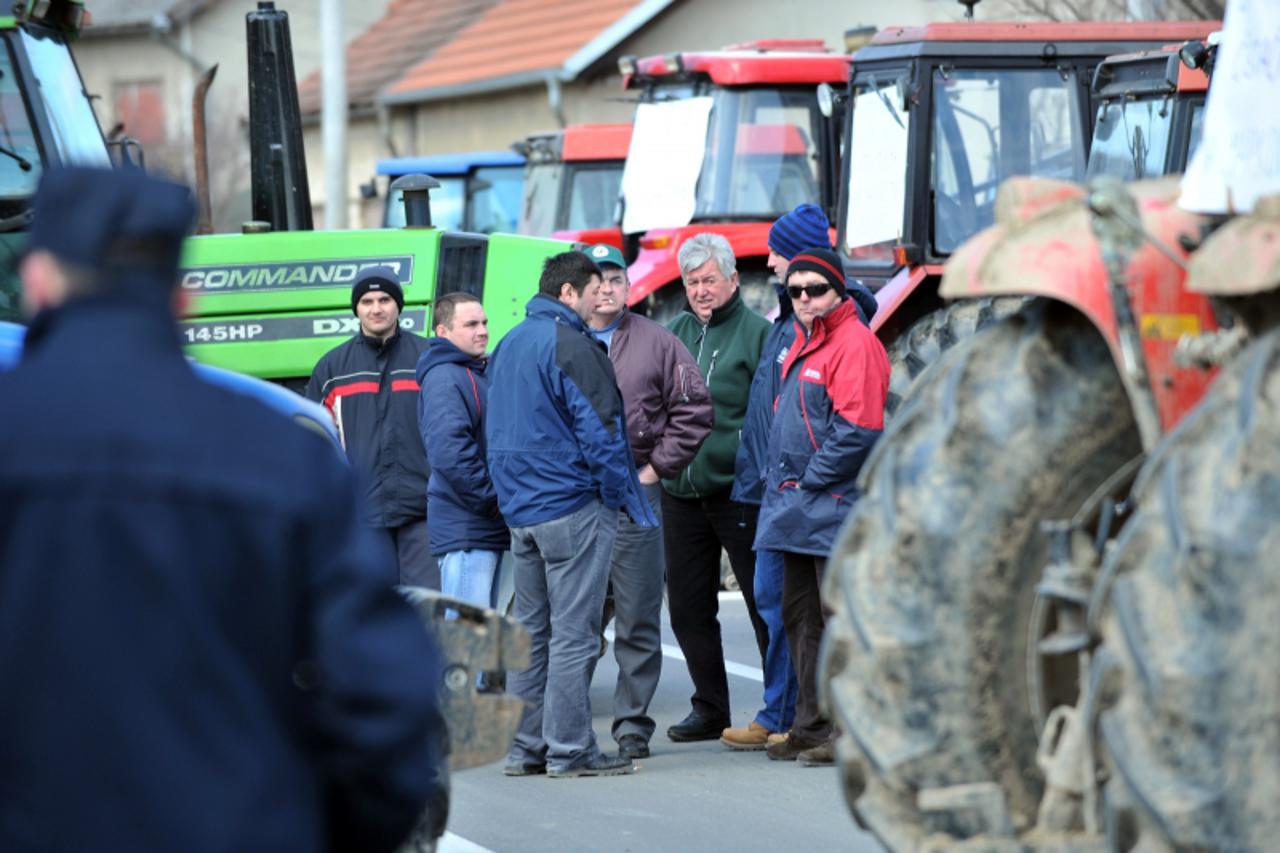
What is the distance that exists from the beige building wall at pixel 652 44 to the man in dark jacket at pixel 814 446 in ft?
59.3

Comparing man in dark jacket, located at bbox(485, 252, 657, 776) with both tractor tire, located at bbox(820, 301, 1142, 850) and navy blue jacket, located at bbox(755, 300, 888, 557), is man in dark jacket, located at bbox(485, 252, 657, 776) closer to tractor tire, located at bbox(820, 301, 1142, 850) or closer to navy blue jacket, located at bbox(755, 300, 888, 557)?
navy blue jacket, located at bbox(755, 300, 888, 557)

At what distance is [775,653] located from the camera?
8.90 m

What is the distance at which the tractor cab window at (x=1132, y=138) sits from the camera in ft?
40.0

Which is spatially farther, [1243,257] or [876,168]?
[876,168]

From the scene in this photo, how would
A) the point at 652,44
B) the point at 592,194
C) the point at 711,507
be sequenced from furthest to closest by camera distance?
the point at 652,44, the point at 592,194, the point at 711,507

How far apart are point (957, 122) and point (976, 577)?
958 cm

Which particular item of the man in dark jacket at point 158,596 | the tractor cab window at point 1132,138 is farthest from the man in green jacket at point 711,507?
the man in dark jacket at point 158,596

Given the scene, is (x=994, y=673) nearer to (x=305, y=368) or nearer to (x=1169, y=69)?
(x=305, y=368)

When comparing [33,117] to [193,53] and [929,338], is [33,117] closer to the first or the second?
[929,338]

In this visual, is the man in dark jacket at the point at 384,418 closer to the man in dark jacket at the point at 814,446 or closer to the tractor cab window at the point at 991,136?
the man in dark jacket at the point at 814,446

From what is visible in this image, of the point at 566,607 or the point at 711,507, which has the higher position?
the point at 711,507

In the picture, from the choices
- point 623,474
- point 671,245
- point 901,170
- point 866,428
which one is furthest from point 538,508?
point 671,245

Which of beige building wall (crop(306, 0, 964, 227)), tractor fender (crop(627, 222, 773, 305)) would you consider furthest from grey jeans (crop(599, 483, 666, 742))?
beige building wall (crop(306, 0, 964, 227))

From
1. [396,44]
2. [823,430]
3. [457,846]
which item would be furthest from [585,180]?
[396,44]
